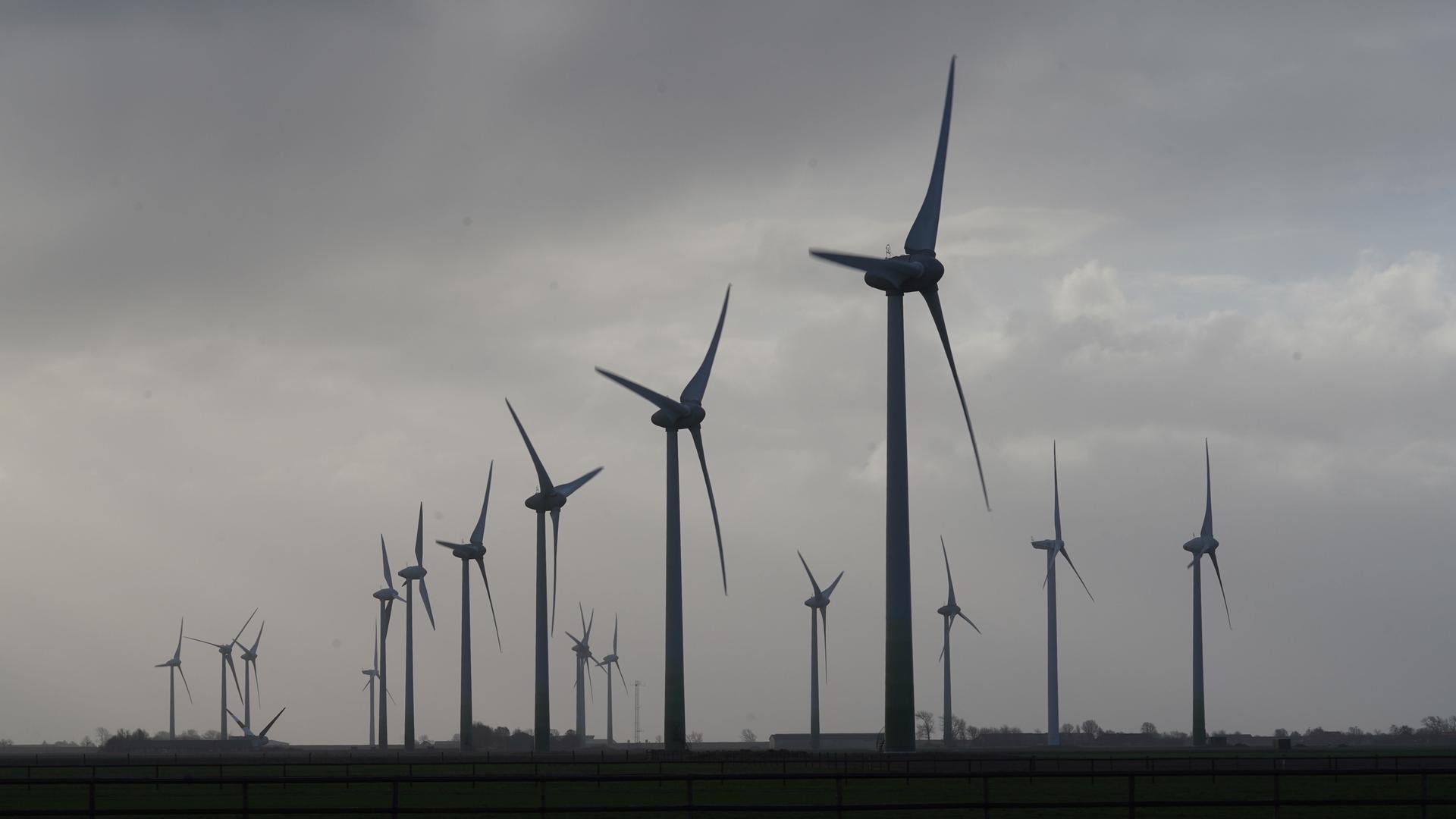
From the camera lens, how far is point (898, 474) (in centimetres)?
7169

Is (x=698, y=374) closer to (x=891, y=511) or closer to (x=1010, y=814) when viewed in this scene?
(x=891, y=511)

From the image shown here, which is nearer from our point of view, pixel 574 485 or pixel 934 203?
pixel 934 203

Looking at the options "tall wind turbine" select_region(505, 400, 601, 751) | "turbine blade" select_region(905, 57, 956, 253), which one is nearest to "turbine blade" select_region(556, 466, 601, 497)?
"tall wind turbine" select_region(505, 400, 601, 751)

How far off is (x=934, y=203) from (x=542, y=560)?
4810 centimetres

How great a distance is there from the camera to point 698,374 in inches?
4259

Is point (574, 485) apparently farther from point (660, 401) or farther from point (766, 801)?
point (766, 801)

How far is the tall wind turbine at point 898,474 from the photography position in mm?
70875

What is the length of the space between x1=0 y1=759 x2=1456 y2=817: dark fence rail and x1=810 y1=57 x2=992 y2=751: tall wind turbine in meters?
4.50

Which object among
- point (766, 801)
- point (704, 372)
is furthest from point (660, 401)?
point (766, 801)

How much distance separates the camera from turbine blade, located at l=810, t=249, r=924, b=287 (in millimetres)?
78500

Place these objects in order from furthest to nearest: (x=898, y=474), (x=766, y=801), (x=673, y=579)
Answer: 1. (x=673, y=579)
2. (x=898, y=474)
3. (x=766, y=801)

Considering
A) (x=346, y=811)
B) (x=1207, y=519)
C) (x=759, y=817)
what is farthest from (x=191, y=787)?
(x=1207, y=519)

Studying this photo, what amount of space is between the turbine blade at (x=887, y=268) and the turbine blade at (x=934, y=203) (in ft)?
9.82

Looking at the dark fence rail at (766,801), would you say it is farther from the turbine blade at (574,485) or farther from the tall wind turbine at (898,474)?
the turbine blade at (574,485)
